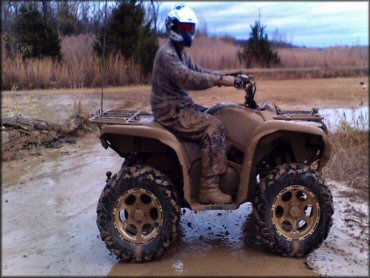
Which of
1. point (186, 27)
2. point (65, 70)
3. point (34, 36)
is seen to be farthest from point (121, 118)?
point (65, 70)

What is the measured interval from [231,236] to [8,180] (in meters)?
3.46

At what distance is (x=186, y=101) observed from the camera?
5160 mm

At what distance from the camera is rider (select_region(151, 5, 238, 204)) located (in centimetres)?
490

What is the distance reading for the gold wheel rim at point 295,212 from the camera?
198 inches

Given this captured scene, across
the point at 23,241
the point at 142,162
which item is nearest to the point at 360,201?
the point at 142,162

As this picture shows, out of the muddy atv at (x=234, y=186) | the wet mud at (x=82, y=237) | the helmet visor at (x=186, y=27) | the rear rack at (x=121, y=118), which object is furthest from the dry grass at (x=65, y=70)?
the helmet visor at (x=186, y=27)

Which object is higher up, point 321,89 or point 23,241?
point 321,89

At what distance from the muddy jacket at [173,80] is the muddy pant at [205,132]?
0.35 feet

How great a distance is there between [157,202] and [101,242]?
925mm

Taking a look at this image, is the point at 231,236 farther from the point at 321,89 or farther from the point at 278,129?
the point at 321,89

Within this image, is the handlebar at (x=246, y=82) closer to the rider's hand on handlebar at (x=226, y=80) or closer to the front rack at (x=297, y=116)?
the rider's hand on handlebar at (x=226, y=80)

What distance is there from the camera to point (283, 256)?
5.02 m

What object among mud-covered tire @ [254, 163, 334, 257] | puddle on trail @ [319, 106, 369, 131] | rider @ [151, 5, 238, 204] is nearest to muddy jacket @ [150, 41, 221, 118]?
rider @ [151, 5, 238, 204]

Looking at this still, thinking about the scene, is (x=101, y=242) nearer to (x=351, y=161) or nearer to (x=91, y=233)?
(x=91, y=233)
